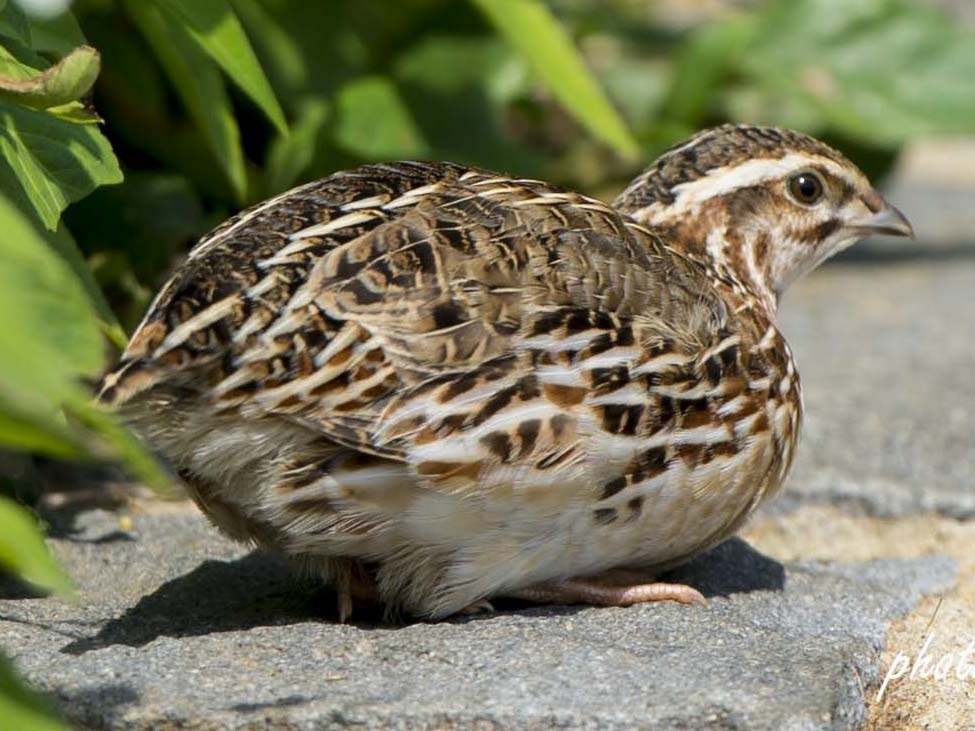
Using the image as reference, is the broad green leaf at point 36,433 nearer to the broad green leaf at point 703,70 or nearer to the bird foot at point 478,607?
the bird foot at point 478,607

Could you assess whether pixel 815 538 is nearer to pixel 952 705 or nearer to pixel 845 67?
pixel 952 705

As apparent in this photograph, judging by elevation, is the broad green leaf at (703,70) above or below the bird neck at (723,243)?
below

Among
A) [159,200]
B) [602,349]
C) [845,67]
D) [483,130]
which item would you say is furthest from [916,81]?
[602,349]

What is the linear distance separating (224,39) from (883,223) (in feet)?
7.02

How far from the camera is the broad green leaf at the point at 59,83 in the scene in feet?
12.3

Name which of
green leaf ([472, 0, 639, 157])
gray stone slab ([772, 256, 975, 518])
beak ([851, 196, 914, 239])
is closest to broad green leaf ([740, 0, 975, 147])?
gray stone slab ([772, 256, 975, 518])

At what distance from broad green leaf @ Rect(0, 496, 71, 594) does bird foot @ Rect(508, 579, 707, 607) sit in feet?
5.73

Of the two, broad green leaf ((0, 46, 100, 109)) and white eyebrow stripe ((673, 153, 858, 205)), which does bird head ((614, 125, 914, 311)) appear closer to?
white eyebrow stripe ((673, 153, 858, 205))

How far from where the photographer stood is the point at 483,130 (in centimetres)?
710

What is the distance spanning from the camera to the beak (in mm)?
5355

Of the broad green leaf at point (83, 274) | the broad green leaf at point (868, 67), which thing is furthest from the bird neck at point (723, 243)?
the broad green leaf at point (868, 67)

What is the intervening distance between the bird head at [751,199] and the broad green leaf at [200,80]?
118 cm

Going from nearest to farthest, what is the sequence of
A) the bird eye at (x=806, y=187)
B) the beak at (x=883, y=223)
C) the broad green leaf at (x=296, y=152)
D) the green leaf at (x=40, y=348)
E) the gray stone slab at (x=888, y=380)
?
the green leaf at (x=40, y=348)
the bird eye at (x=806, y=187)
the beak at (x=883, y=223)
the gray stone slab at (x=888, y=380)
the broad green leaf at (x=296, y=152)

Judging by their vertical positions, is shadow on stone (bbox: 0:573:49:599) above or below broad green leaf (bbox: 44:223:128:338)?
below
